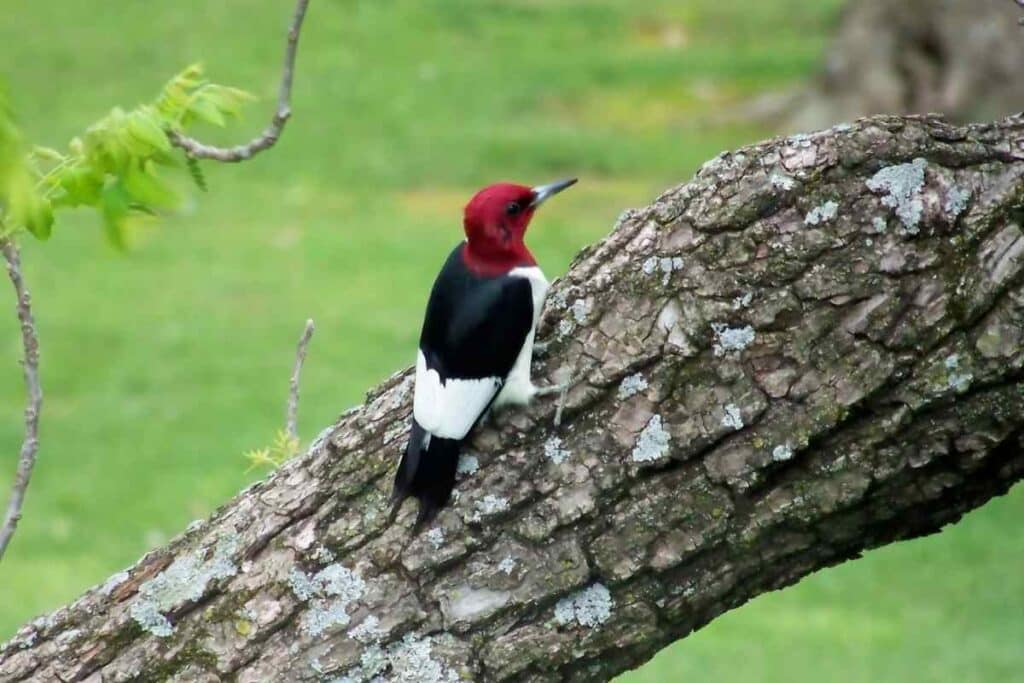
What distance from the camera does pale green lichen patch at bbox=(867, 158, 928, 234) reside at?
276 centimetres

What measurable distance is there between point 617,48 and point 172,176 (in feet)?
18.9

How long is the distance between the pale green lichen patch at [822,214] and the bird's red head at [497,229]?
85 cm

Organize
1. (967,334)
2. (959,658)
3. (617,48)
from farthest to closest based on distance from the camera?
(617,48), (959,658), (967,334)

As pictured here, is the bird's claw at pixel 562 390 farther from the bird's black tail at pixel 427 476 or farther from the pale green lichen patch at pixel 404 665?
the pale green lichen patch at pixel 404 665

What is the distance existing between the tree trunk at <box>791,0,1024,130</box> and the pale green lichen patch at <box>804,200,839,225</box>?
402 inches

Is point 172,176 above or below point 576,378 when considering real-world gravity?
above

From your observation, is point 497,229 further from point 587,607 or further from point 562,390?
point 587,607

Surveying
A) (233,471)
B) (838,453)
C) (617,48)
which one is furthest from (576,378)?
(617,48)

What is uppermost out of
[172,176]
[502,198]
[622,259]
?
[172,176]

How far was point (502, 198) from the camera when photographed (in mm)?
3629

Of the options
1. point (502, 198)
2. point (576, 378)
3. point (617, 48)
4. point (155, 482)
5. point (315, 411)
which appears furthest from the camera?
point (617, 48)

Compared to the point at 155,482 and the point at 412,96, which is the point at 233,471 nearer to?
the point at 155,482

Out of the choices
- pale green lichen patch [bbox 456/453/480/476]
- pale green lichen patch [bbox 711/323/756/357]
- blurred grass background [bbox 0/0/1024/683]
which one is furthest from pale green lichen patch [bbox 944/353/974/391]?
blurred grass background [bbox 0/0/1024/683]

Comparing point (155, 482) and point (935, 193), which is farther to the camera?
point (155, 482)
